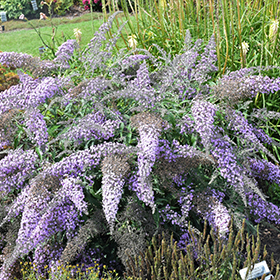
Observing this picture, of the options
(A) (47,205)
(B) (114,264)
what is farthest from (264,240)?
(A) (47,205)

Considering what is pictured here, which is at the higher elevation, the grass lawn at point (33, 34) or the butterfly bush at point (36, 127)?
the butterfly bush at point (36, 127)

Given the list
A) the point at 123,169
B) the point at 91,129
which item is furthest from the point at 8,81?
the point at 123,169

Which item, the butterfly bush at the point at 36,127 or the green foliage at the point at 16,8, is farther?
the green foliage at the point at 16,8

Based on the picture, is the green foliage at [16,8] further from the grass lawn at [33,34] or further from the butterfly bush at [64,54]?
the butterfly bush at [64,54]

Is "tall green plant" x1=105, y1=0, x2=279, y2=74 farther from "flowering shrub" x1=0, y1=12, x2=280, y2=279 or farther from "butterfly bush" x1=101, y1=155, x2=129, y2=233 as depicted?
"butterfly bush" x1=101, y1=155, x2=129, y2=233

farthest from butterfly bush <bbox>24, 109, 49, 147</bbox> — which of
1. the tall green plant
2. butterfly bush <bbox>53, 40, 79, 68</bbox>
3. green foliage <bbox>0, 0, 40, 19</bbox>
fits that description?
green foliage <bbox>0, 0, 40, 19</bbox>

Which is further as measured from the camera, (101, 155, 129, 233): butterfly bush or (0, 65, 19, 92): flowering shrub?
(0, 65, 19, 92): flowering shrub

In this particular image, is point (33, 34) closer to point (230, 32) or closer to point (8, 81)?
point (8, 81)

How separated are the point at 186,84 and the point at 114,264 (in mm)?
1876

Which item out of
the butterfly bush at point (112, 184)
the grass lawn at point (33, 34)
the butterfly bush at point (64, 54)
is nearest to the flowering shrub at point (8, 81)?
the butterfly bush at point (64, 54)

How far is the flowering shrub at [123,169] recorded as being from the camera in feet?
7.65

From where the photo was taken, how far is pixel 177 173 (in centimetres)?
240

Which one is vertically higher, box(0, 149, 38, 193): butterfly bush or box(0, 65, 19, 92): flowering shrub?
box(0, 65, 19, 92): flowering shrub

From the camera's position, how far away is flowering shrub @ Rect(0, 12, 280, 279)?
7.65 feet
